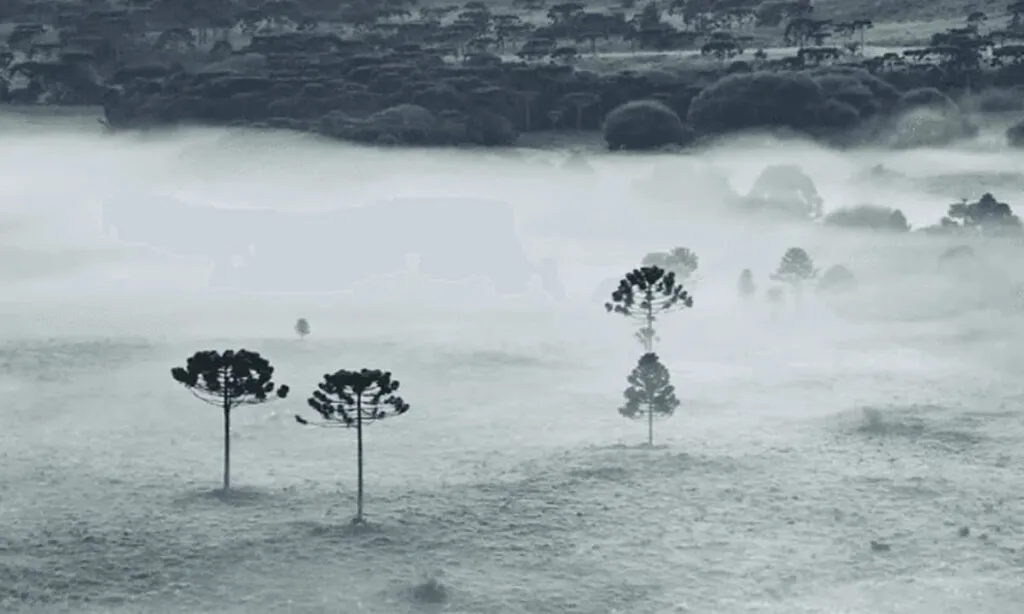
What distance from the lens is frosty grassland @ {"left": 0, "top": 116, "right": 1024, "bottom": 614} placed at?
224 ft

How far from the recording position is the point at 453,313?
447 feet

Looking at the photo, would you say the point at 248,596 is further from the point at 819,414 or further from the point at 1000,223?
the point at 1000,223

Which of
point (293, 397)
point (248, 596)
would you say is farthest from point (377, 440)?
point (248, 596)

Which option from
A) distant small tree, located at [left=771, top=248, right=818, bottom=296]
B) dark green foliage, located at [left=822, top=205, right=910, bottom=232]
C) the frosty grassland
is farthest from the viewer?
dark green foliage, located at [left=822, top=205, right=910, bottom=232]

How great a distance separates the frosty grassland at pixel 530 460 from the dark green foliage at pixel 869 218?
34.9ft

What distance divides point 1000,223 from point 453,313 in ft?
173

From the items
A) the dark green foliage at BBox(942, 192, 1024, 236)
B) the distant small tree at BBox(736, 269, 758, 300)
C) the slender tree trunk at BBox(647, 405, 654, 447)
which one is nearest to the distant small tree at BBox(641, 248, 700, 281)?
the distant small tree at BBox(736, 269, 758, 300)

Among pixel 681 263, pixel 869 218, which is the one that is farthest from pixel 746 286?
pixel 869 218

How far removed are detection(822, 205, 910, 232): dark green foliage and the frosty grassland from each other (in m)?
10.7

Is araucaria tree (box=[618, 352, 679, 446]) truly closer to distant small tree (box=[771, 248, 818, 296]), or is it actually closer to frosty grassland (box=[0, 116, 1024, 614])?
frosty grassland (box=[0, 116, 1024, 614])

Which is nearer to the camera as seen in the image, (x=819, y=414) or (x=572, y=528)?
(x=572, y=528)

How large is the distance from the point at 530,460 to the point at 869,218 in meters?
85.6

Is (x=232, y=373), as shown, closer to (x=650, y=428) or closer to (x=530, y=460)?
(x=530, y=460)

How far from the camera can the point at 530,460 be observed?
87.5 meters
